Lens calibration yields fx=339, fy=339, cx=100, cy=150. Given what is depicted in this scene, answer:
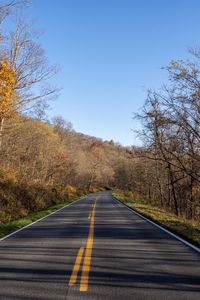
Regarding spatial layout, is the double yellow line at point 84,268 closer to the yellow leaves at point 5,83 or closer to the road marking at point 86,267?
the road marking at point 86,267

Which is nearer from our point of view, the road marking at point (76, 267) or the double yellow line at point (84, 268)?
the double yellow line at point (84, 268)

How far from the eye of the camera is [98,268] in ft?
23.1

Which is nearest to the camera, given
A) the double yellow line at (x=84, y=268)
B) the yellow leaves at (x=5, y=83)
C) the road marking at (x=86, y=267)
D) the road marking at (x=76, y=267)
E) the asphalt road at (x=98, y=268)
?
the asphalt road at (x=98, y=268)

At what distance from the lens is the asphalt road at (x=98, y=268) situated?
215 inches

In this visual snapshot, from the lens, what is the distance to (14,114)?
2212 centimetres

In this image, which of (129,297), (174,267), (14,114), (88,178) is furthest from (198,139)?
(88,178)

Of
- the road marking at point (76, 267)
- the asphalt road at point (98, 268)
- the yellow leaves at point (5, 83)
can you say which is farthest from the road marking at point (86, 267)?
the yellow leaves at point (5, 83)

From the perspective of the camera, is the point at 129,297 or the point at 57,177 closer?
the point at 129,297

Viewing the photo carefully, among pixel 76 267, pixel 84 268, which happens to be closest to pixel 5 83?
pixel 76 267

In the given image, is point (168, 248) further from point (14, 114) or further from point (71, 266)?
point (14, 114)

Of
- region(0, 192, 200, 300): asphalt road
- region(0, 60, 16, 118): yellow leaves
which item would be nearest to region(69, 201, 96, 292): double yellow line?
region(0, 192, 200, 300): asphalt road

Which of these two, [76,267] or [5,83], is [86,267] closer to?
[76,267]

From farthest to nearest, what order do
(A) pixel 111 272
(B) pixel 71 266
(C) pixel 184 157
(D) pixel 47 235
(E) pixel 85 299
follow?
(C) pixel 184 157 → (D) pixel 47 235 → (B) pixel 71 266 → (A) pixel 111 272 → (E) pixel 85 299

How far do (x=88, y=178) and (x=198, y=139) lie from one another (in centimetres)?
8223
